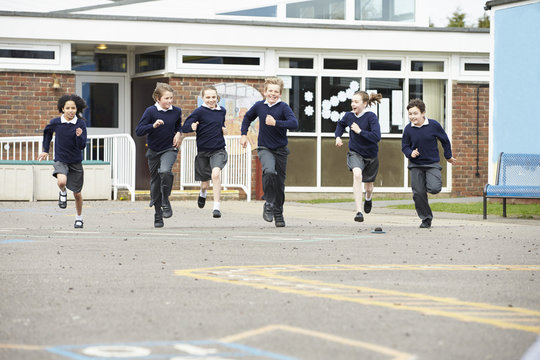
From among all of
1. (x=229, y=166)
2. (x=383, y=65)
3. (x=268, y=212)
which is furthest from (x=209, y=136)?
(x=383, y=65)

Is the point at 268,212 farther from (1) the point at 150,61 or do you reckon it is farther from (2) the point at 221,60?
(1) the point at 150,61

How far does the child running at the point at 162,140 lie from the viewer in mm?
12688

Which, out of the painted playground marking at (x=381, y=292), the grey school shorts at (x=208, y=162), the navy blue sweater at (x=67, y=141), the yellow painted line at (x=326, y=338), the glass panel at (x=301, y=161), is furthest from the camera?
the glass panel at (x=301, y=161)

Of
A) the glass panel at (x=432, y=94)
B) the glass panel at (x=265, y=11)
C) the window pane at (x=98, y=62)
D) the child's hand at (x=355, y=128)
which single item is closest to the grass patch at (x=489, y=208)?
the child's hand at (x=355, y=128)

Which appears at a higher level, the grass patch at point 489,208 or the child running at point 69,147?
the child running at point 69,147

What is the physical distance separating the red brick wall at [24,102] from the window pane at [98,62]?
1891 millimetres

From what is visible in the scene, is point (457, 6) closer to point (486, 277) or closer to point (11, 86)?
point (11, 86)

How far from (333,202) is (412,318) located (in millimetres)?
15387

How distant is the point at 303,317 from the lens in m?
5.52

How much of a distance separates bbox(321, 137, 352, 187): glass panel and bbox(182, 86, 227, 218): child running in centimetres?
1009

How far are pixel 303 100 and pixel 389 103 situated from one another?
2074 mm

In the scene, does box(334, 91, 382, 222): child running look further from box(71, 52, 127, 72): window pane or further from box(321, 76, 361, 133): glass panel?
box(71, 52, 127, 72): window pane

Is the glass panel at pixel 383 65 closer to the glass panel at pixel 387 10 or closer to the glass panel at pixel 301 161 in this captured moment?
the glass panel at pixel 387 10

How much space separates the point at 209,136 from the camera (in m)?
13.1
